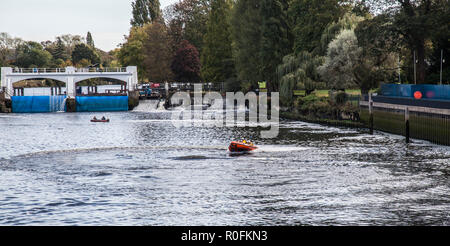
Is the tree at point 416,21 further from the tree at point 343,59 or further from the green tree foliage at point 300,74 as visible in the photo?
the green tree foliage at point 300,74

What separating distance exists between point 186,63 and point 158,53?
777 centimetres

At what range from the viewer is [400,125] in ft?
191

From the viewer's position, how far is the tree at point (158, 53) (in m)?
156

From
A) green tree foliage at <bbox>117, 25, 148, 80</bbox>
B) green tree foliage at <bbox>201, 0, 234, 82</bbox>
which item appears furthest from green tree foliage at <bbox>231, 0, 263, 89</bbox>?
green tree foliage at <bbox>117, 25, 148, 80</bbox>

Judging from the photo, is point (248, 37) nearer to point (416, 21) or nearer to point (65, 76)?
point (416, 21)

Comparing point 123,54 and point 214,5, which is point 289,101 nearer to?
point 214,5

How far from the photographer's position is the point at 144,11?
191 metres

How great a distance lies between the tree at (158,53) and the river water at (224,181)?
97.8 m

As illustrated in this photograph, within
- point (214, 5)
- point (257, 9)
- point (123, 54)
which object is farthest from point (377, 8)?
point (123, 54)

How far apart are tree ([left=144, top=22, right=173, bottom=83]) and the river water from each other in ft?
321

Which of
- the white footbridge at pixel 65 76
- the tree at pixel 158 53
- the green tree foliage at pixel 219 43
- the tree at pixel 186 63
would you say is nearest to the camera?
the white footbridge at pixel 65 76

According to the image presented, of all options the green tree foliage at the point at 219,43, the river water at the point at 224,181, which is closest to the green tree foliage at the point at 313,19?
the river water at the point at 224,181

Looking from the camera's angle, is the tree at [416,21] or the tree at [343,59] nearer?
the tree at [416,21]

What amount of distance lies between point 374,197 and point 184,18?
14153 cm
